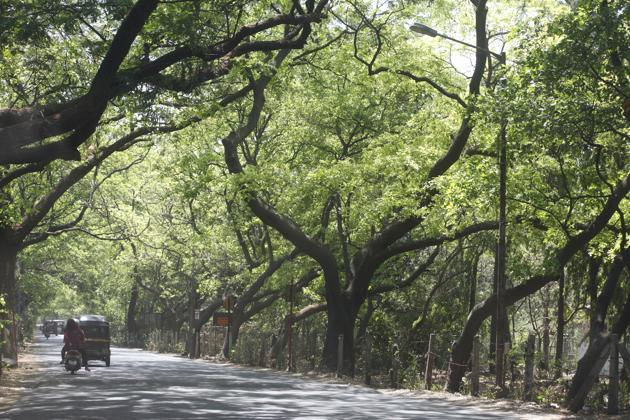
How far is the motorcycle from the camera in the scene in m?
28.0

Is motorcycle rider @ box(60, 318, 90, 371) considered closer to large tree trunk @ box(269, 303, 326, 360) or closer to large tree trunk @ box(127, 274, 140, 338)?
large tree trunk @ box(269, 303, 326, 360)

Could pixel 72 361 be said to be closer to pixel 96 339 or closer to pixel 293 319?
pixel 96 339

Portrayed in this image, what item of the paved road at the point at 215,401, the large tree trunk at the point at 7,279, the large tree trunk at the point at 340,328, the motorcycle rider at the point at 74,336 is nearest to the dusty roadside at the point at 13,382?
the paved road at the point at 215,401

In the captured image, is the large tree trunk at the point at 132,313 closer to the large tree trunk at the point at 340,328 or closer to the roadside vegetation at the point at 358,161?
the roadside vegetation at the point at 358,161

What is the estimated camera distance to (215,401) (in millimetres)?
17750

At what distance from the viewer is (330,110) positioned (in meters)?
32.2

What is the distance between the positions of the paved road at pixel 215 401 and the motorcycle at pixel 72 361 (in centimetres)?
210

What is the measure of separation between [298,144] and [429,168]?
369 inches

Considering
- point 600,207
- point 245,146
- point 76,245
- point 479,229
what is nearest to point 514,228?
point 479,229

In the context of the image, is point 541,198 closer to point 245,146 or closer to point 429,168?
point 429,168

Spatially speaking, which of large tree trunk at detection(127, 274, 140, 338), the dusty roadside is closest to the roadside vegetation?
the dusty roadside

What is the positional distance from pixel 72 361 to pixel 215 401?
39.3ft

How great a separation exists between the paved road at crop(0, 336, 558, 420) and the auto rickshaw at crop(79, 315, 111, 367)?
8010 millimetres

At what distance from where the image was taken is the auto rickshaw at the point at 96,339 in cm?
3397
